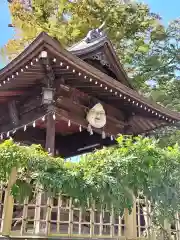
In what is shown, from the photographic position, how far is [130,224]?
4.65 meters

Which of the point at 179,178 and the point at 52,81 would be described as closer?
the point at 179,178

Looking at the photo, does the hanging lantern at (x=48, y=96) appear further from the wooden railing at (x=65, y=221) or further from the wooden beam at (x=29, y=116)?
the wooden railing at (x=65, y=221)

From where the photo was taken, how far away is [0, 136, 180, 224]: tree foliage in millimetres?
4102

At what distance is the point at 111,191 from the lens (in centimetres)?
431

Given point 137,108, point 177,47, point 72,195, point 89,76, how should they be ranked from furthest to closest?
point 177,47, point 137,108, point 89,76, point 72,195

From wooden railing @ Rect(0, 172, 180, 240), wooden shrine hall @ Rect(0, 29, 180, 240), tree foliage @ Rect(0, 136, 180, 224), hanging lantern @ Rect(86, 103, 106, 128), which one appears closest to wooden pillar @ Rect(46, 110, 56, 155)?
wooden shrine hall @ Rect(0, 29, 180, 240)

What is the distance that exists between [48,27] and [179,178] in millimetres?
11443

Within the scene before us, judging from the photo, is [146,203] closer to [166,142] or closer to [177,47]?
[166,142]

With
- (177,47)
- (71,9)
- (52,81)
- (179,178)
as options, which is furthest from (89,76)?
(177,47)

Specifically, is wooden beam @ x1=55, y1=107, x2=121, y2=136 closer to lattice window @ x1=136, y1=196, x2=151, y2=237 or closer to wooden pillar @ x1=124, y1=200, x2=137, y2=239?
lattice window @ x1=136, y1=196, x2=151, y2=237

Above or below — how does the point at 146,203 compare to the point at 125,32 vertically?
below

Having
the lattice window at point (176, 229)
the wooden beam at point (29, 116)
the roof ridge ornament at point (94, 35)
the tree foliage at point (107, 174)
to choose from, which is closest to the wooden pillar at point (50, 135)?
the wooden beam at point (29, 116)

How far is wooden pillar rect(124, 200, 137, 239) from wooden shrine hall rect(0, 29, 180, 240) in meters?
0.01

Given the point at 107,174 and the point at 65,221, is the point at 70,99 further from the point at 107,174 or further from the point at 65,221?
the point at 65,221
